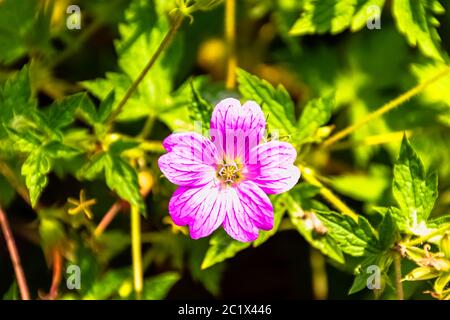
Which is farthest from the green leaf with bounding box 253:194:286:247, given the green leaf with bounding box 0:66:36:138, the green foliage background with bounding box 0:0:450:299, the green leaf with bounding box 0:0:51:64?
the green leaf with bounding box 0:0:51:64

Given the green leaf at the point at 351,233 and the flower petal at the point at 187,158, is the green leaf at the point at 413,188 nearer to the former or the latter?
the green leaf at the point at 351,233

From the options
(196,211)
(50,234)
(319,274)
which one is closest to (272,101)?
(196,211)

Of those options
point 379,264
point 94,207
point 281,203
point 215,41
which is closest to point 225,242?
point 281,203

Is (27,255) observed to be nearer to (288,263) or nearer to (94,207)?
(94,207)

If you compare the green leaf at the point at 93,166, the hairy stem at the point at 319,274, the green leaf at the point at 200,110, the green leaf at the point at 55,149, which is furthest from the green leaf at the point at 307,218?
the hairy stem at the point at 319,274

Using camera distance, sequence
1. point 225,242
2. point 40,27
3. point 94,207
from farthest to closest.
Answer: point 94,207, point 40,27, point 225,242

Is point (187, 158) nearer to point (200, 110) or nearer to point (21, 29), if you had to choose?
point (200, 110)
